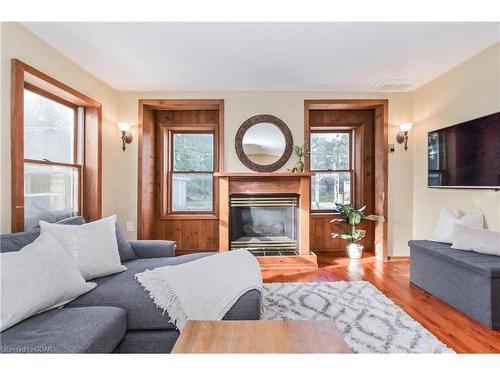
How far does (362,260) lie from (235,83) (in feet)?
9.77

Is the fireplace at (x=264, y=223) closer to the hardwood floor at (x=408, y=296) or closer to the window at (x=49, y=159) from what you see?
the hardwood floor at (x=408, y=296)

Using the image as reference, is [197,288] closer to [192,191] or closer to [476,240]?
[476,240]

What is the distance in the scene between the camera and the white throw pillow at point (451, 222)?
8.45ft

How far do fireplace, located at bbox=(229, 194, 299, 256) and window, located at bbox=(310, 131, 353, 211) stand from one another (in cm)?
71

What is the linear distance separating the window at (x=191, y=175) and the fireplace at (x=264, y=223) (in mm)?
661

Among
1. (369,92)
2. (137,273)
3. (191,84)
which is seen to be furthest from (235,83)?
(137,273)

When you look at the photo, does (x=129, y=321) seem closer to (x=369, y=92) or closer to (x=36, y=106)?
(x=36, y=106)

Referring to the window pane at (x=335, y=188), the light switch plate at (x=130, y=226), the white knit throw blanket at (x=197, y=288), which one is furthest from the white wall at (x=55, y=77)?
the window pane at (x=335, y=188)

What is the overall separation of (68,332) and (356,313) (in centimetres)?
199

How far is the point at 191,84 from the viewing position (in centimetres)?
343

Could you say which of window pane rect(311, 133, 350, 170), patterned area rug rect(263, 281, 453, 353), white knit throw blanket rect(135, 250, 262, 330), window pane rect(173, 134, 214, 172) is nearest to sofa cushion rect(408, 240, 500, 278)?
patterned area rug rect(263, 281, 453, 353)

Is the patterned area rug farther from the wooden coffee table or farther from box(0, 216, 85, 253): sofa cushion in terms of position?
box(0, 216, 85, 253): sofa cushion

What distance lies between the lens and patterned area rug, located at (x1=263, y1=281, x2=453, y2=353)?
1.75 m

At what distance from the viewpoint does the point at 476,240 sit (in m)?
2.34
